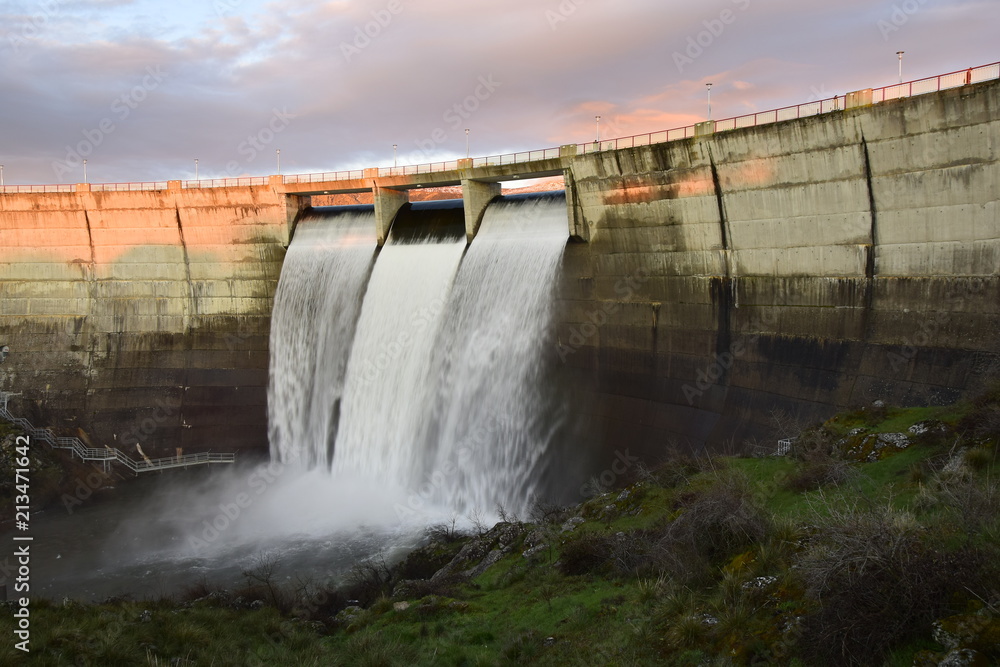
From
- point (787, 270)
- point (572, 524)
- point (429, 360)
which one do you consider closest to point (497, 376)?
point (429, 360)

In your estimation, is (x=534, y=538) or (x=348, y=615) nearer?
(x=348, y=615)

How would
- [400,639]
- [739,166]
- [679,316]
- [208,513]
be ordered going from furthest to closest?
[208,513], [679,316], [739,166], [400,639]

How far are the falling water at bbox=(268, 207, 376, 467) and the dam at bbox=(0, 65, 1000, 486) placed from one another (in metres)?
0.18

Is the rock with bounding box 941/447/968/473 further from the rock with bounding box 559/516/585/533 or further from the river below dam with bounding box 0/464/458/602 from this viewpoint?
the river below dam with bounding box 0/464/458/602

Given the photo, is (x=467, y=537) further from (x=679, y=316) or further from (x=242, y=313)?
(x=242, y=313)

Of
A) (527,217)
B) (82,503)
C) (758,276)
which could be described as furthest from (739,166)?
(82,503)

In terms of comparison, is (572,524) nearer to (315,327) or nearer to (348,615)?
(348,615)

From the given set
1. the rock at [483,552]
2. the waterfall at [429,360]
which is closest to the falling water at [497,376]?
the waterfall at [429,360]

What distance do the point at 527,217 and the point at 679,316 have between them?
6.66m

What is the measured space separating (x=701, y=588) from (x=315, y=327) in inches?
842

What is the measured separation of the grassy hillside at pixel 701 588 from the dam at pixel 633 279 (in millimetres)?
3700

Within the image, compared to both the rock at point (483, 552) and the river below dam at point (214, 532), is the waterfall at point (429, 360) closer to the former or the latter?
the river below dam at point (214, 532)

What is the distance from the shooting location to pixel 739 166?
57.0ft

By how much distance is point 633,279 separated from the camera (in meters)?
20.2
